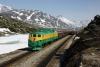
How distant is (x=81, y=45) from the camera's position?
79.5 feet

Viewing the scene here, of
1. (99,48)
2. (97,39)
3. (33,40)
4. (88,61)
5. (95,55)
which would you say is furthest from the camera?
(33,40)

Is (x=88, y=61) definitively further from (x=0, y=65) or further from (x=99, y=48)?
(x=0, y=65)

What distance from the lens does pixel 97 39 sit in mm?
21984

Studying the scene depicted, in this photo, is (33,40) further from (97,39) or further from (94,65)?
(94,65)

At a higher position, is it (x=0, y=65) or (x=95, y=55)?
(x=95, y=55)

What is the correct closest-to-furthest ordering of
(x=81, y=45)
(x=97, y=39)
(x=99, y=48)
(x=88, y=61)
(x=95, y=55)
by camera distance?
(x=88, y=61) → (x=95, y=55) → (x=99, y=48) → (x=97, y=39) → (x=81, y=45)

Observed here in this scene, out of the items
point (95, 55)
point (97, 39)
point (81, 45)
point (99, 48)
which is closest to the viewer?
point (95, 55)

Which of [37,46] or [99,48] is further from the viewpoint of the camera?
[37,46]

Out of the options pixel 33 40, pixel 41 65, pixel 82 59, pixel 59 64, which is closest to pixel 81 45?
pixel 59 64

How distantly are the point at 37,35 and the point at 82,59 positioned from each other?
857 inches

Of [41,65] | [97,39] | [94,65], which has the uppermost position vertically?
[97,39]

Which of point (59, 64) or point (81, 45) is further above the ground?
point (81, 45)

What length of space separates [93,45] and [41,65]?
21.6ft

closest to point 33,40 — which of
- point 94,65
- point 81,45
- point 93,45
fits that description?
point 81,45
